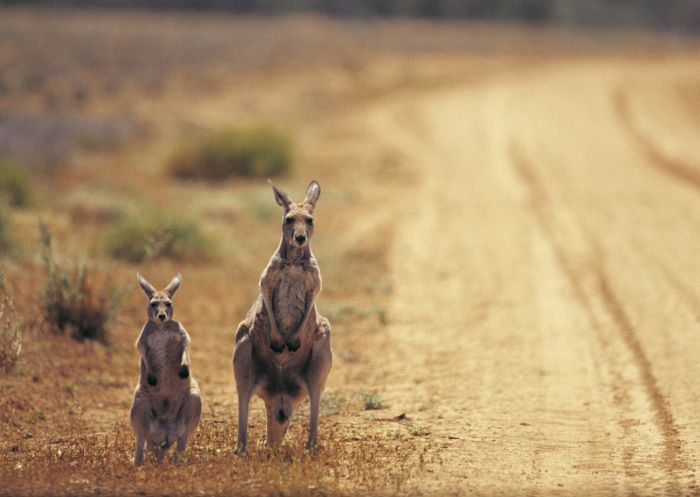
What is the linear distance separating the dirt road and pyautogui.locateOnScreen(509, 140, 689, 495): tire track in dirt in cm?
3

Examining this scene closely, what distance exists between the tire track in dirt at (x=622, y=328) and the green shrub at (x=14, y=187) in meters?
9.32

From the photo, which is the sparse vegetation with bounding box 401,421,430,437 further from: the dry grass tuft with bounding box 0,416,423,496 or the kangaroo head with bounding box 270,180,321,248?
the kangaroo head with bounding box 270,180,321,248

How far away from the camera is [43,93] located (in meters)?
39.9

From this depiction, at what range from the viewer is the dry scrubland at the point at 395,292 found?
8.09 m

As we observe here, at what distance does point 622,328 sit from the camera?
12492 mm

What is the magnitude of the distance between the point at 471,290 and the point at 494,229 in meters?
3.98

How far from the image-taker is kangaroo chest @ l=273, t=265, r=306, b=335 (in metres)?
8.01

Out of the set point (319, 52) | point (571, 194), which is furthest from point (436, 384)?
point (319, 52)

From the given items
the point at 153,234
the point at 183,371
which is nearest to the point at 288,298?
the point at 183,371

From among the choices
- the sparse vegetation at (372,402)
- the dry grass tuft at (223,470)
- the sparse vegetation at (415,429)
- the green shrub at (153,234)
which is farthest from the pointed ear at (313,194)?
the green shrub at (153,234)

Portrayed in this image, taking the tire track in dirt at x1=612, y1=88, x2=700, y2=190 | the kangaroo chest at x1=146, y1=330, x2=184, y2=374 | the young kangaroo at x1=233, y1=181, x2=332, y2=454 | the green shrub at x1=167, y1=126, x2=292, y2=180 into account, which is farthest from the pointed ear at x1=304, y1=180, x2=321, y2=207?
the tire track in dirt at x1=612, y1=88, x2=700, y2=190

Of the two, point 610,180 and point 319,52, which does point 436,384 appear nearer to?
point 610,180

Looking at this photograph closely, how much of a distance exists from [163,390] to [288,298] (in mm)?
1188

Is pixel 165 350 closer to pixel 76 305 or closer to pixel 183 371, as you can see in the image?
pixel 183 371
